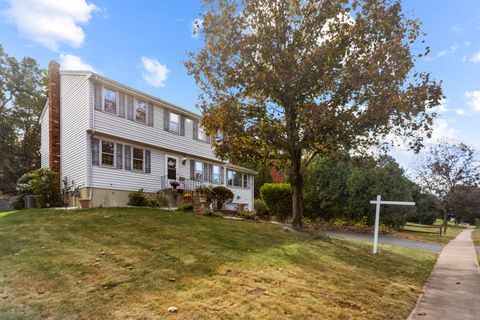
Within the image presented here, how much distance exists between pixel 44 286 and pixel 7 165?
106 ft

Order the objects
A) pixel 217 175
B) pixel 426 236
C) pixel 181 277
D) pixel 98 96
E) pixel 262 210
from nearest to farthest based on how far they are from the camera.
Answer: pixel 181 277
pixel 98 96
pixel 426 236
pixel 217 175
pixel 262 210

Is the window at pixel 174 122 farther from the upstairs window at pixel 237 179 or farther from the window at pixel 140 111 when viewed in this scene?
the upstairs window at pixel 237 179

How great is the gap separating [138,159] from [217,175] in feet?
25.3

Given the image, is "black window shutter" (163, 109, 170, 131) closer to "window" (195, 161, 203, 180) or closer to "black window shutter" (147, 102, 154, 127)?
"black window shutter" (147, 102, 154, 127)

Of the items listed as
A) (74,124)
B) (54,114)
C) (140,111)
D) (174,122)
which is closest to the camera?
(74,124)

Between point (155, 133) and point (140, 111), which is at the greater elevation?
point (140, 111)

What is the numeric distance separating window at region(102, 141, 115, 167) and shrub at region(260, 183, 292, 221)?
1439 cm

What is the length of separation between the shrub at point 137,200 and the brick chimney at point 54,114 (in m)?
4.82

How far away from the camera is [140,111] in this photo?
19.1m

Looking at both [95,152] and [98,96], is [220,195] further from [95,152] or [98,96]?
[98,96]

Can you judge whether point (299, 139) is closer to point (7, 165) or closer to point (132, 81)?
point (132, 81)

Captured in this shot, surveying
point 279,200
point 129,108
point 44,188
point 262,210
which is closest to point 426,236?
point 279,200

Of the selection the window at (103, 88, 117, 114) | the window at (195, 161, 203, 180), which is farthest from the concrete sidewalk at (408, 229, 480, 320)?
the window at (103, 88, 117, 114)

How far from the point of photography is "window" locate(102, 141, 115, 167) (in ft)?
55.6
